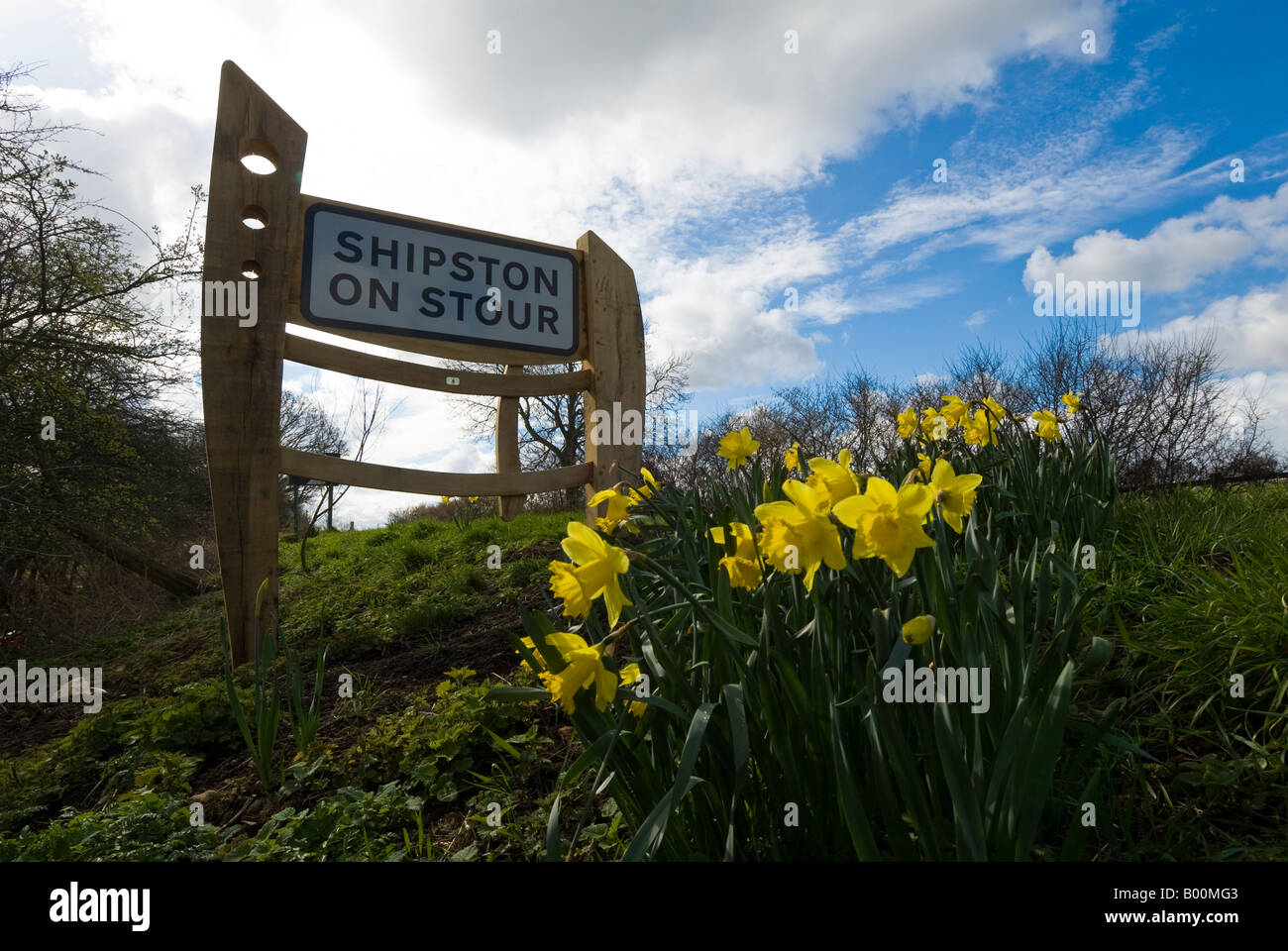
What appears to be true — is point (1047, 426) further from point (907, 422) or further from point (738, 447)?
point (738, 447)

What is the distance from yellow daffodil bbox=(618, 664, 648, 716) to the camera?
1.18 meters

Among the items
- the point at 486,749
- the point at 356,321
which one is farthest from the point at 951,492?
the point at 356,321

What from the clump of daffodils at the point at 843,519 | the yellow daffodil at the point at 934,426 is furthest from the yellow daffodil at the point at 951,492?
the yellow daffodil at the point at 934,426

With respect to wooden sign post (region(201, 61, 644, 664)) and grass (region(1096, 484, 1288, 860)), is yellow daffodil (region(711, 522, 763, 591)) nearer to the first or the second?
grass (region(1096, 484, 1288, 860))

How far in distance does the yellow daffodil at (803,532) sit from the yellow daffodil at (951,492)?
276mm

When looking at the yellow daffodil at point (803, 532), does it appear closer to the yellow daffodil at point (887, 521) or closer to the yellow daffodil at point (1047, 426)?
the yellow daffodil at point (887, 521)

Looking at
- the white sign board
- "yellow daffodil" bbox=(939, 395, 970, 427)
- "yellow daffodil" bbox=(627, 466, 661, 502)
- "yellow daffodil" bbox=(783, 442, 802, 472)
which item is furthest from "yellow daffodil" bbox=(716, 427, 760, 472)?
the white sign board

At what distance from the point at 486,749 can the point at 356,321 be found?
2.47 meters

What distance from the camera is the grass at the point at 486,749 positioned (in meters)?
1.47

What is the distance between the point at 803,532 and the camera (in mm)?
1079

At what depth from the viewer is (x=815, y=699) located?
1.13 m

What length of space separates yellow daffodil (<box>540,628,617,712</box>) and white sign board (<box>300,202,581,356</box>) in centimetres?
302
